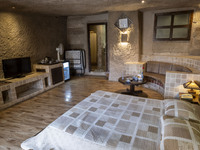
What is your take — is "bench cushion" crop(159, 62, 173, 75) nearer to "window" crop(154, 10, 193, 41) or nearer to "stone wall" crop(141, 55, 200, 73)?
"stone wall" crop(141, 55, 200, 73)

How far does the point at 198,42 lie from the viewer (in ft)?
14.2

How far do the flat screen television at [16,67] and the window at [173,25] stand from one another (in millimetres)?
4395

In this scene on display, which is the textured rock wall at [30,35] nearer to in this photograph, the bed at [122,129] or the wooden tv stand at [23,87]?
the wooden tv stand at [23,87]

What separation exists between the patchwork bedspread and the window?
3368 mm

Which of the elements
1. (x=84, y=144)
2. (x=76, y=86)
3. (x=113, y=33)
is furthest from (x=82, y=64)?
(x=84, y=144)

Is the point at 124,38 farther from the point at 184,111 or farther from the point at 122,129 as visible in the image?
the point at 122,129

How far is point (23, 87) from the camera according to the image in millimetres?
4348

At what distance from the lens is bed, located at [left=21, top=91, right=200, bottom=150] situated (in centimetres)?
138

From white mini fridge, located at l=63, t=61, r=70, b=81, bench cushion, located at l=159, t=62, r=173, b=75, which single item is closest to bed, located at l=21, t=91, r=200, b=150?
bench cushion, located at l=159, t=62, r=173, b=75

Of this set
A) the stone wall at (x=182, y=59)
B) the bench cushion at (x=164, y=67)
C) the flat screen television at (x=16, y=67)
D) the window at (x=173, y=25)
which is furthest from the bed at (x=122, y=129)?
the window at (x=173, y=25)

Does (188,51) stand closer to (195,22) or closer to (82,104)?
(195,22)

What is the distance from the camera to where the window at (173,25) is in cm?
444

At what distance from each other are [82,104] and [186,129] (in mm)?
1460

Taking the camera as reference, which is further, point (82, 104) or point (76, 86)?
point (76, 86)
